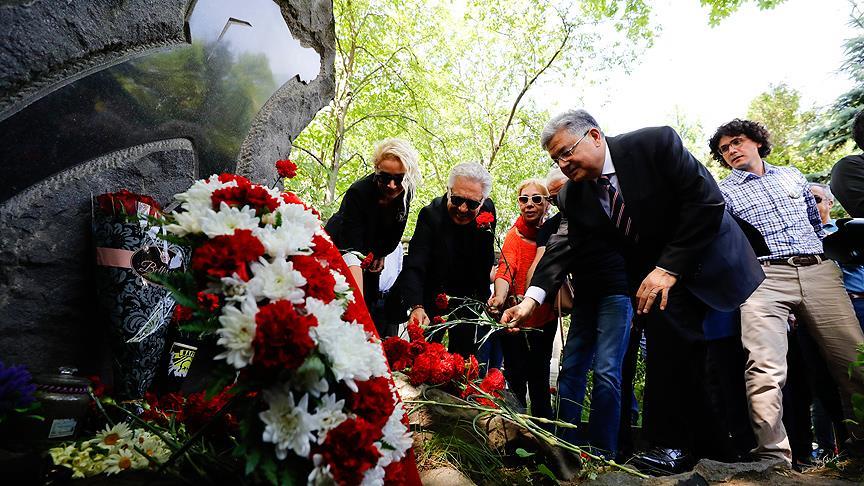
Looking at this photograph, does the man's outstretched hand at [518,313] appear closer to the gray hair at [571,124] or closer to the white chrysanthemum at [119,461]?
the gray hair at [571,124]

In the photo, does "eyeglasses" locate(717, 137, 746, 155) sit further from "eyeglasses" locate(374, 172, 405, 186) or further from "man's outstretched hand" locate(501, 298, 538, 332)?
"eyeglasses" locate(374, 172, 405, 186)

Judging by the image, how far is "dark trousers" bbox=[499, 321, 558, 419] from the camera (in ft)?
11.3

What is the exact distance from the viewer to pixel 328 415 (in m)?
1.03

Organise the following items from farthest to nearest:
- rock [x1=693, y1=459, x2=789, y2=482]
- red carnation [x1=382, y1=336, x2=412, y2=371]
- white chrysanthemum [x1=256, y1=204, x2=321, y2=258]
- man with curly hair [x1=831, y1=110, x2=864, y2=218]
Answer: man with curly hair [x1=831, y1=110, x2=864, y2=218] < red carnation [x1=382, y1=336, x2=412, y2=371] < rock [x1=693, y1=459, x2=789, y2=482] < white chrysanthemum [x1=256, y1=204, x2=321, y2=258]

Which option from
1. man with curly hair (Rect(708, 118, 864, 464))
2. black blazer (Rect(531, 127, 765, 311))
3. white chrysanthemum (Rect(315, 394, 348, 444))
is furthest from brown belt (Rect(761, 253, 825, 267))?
white chrysanthemum (Rect(315, 394, 348, 444))

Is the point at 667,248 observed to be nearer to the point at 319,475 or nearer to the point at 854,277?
the point at 854,277

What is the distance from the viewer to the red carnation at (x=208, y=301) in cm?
102

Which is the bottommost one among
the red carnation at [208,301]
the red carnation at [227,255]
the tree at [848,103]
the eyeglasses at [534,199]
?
the red carnation at [208,301]

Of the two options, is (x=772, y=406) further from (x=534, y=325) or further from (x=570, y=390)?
(x=534, y=325)

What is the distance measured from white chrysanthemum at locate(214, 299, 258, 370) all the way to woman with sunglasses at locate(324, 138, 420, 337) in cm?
193

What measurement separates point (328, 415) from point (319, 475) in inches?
4.4

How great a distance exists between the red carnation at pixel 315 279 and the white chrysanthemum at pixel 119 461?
2.06ft

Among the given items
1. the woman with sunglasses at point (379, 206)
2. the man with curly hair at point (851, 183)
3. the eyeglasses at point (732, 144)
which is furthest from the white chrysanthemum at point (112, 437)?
the man with curly hair at point (851, 183)

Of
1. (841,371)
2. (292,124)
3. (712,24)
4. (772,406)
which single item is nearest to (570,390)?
(772,406)
